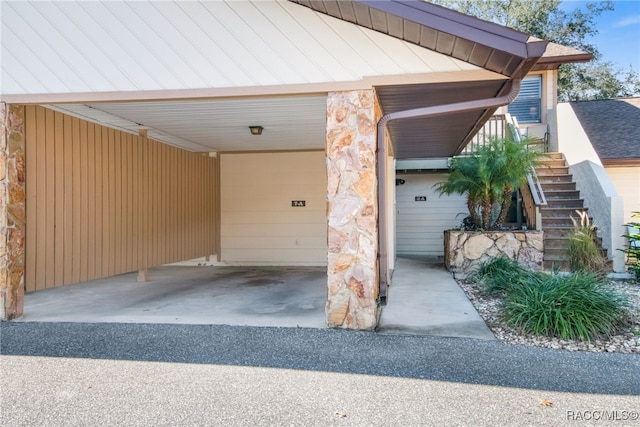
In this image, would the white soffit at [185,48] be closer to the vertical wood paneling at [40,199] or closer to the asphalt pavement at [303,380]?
the vertical wood paneling at [40,199]

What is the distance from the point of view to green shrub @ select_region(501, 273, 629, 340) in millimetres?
4062

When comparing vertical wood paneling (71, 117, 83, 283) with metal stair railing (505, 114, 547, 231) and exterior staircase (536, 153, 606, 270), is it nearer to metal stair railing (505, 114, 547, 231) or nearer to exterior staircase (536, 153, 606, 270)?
exterior staircase (536, 153, 606, 270)

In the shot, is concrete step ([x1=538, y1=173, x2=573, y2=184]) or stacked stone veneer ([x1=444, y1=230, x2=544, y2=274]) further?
concrete step ([x1=538, y1=173, x2=573, y2=184])

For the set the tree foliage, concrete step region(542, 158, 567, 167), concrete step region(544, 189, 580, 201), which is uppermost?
the tree foliage

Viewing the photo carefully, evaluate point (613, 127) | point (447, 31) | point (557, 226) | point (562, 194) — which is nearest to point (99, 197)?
point (447, 31)

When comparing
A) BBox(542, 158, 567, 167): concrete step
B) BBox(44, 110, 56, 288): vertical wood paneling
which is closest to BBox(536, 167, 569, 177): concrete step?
BBox(542, 158, 567, 167): concrete step

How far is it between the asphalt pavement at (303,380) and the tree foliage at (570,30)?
637 inches

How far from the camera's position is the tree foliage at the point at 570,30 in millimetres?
16547

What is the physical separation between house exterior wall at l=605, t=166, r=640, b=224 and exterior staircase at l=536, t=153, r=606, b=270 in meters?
1.12

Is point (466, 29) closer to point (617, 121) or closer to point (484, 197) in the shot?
point (484, 197)

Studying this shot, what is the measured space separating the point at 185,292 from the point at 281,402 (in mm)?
4345

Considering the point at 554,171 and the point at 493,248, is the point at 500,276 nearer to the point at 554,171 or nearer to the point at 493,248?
the point at 493,248

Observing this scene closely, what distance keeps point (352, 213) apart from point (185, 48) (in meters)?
2.60

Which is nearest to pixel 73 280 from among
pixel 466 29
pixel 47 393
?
pixel 47 393
